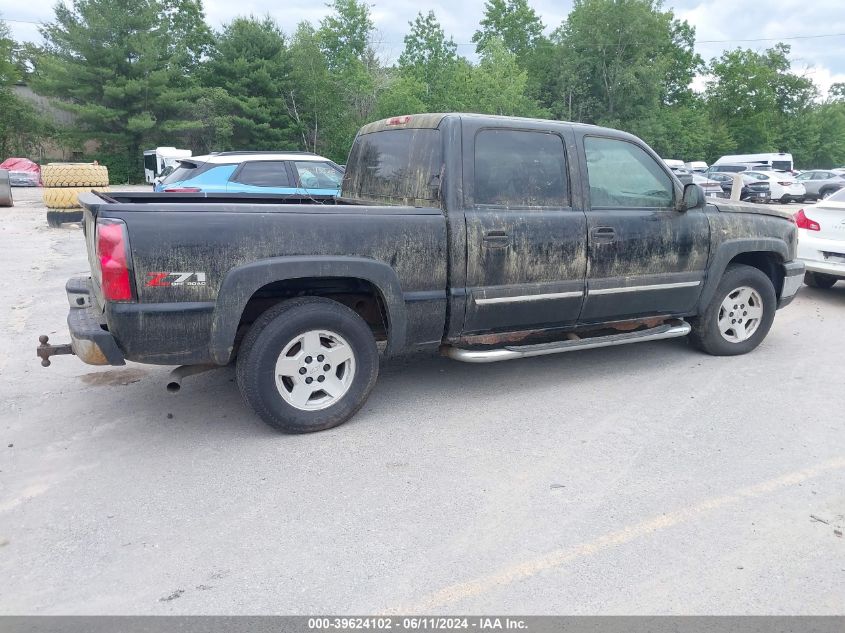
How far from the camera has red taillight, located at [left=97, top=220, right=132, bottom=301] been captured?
3.69 metres

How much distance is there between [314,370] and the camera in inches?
170

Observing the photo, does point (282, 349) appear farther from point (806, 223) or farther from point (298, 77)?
point (298, 77)

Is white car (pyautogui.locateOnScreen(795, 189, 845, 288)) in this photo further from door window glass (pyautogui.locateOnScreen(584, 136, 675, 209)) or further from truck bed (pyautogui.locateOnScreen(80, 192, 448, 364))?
truck bed (pyautogui.locateOnScreen(80, 192, 448, 364))

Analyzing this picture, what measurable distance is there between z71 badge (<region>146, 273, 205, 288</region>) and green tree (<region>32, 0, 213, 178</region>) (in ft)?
121

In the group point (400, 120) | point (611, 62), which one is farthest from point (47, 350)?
point (611, 62)

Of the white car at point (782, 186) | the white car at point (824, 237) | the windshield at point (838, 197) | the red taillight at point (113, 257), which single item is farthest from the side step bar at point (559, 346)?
the white car at point (782, 186)

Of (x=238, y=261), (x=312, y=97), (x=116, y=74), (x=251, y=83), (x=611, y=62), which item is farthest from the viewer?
(x=611, y=62)

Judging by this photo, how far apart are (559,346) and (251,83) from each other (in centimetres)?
3850

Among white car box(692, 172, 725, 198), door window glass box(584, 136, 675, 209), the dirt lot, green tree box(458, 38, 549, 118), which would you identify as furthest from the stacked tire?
green tree box(458, 38, 549, 118)

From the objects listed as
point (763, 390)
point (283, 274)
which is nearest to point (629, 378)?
point (763, 390)

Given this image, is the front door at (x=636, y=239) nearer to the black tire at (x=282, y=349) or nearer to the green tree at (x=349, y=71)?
the black tire at (x=282, y=349)

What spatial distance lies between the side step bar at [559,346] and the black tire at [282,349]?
67 cm
